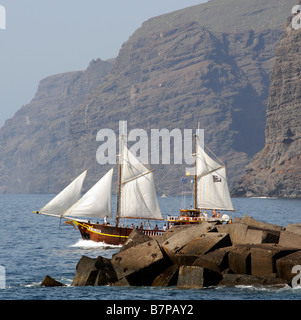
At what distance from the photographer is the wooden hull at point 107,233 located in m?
60.2

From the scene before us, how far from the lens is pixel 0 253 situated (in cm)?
5241

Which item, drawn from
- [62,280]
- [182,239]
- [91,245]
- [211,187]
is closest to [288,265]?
[182,239]

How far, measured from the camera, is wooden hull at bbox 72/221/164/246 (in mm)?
60188

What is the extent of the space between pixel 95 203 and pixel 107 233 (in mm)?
2982

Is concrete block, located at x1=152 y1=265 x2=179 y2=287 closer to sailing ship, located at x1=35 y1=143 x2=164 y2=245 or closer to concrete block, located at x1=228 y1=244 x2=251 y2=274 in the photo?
concrete block, located at x1=228 y1=244 x2=251 y2=274

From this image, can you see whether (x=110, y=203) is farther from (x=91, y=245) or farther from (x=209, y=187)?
(x=209, y=187)

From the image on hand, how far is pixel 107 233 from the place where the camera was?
201 ft

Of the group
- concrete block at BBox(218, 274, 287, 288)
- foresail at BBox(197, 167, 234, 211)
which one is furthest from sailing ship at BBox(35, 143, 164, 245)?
concrete block at BBox(218, 274, 287, 288)

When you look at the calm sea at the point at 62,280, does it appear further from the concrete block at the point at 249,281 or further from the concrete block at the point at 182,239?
the concrete block at the point at 182,239

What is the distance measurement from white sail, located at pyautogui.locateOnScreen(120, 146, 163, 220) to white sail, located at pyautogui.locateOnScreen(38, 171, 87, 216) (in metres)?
5.63

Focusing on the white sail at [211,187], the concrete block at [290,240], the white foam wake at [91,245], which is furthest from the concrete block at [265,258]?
the white sail at [211,187]

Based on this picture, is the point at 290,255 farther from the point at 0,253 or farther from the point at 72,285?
the point at 0,253
